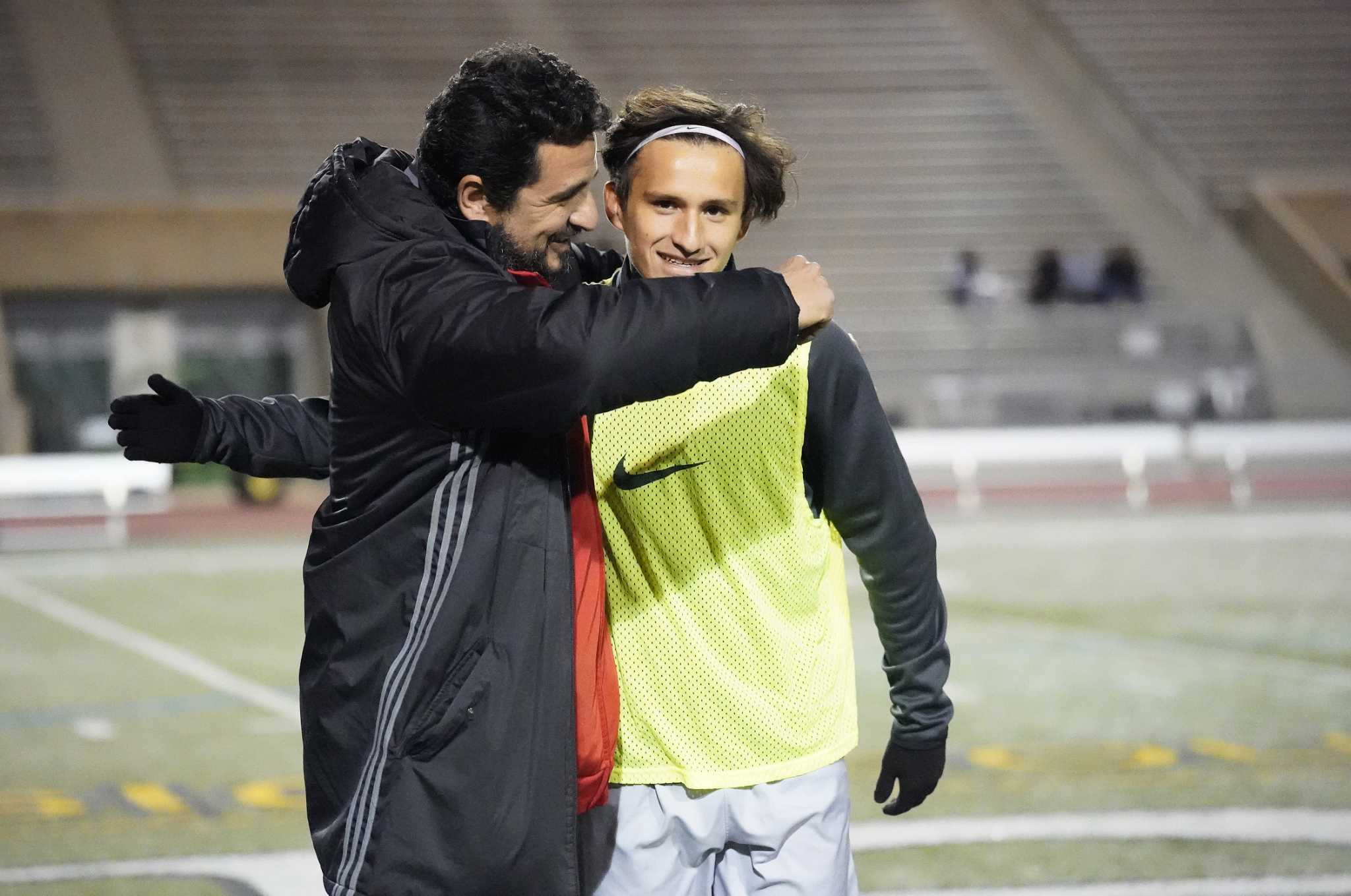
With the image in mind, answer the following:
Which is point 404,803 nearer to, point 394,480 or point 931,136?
point 394,480

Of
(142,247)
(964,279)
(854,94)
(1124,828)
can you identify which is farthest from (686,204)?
(854,94)

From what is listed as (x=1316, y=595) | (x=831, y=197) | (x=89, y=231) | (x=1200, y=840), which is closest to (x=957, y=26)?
(x=831, y=197)

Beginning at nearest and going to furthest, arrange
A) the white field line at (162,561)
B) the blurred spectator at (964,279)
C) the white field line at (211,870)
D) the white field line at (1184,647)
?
the white field line at (211,870) < the white field line at (1184,647) < the white field line at (162,561) < the blurred spectator at (964,279)

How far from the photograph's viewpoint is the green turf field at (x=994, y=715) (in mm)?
5207

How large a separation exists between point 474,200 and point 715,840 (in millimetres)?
1039

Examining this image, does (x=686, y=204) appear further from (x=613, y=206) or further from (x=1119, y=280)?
(x=1119, y=280)

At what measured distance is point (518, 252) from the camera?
234 centimetres

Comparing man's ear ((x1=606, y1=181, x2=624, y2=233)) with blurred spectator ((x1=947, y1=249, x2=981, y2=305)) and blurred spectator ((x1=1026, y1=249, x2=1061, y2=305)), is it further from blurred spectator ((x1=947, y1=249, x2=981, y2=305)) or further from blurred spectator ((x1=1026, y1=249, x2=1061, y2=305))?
blurred spectator ((x1=947, y1=249, x2=981, y2=305))

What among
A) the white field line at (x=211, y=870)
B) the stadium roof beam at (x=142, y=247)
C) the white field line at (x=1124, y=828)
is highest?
the white field line at (x=211, y=870)

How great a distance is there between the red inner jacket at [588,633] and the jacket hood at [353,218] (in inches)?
6.1

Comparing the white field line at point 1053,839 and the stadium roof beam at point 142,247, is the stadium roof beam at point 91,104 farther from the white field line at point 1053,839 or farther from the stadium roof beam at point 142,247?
the white field line at point 1053,839

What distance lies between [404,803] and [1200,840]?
3.61m

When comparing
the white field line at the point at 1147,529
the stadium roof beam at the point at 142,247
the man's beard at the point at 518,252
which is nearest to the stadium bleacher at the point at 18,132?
the stadium roof beam at the point at 142,247

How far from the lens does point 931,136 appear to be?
26.8 metres
